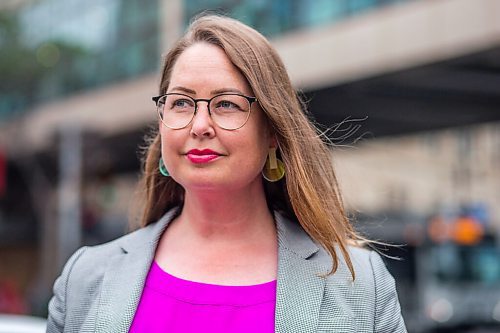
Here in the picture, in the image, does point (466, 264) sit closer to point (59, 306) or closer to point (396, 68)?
point (396, 68)

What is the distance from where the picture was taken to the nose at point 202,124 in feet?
7.16

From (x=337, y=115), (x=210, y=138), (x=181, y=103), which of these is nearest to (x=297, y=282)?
(x=210, y=138)

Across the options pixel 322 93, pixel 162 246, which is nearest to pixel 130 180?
pixel 322 93

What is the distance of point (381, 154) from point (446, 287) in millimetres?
22971

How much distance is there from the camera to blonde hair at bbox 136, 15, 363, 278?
2.25 meters

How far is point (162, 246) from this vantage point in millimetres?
2475

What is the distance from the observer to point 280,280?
89.7 inches

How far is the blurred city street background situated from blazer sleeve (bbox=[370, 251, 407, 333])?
0.39m

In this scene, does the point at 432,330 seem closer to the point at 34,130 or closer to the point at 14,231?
the point at 34,130

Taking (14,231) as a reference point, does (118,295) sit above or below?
above

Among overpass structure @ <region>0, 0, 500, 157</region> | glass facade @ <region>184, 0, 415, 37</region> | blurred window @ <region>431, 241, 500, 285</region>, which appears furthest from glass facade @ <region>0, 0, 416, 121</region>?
blurred window @ <region>431, 241, 500, 285</region>

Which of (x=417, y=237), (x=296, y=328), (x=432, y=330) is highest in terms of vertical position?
(x=296, y=328)

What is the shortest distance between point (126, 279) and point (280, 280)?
0.41 m

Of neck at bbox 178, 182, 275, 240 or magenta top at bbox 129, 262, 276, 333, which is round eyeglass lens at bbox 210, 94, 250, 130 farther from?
magenta top at bbox 129, 262, 276, 333
